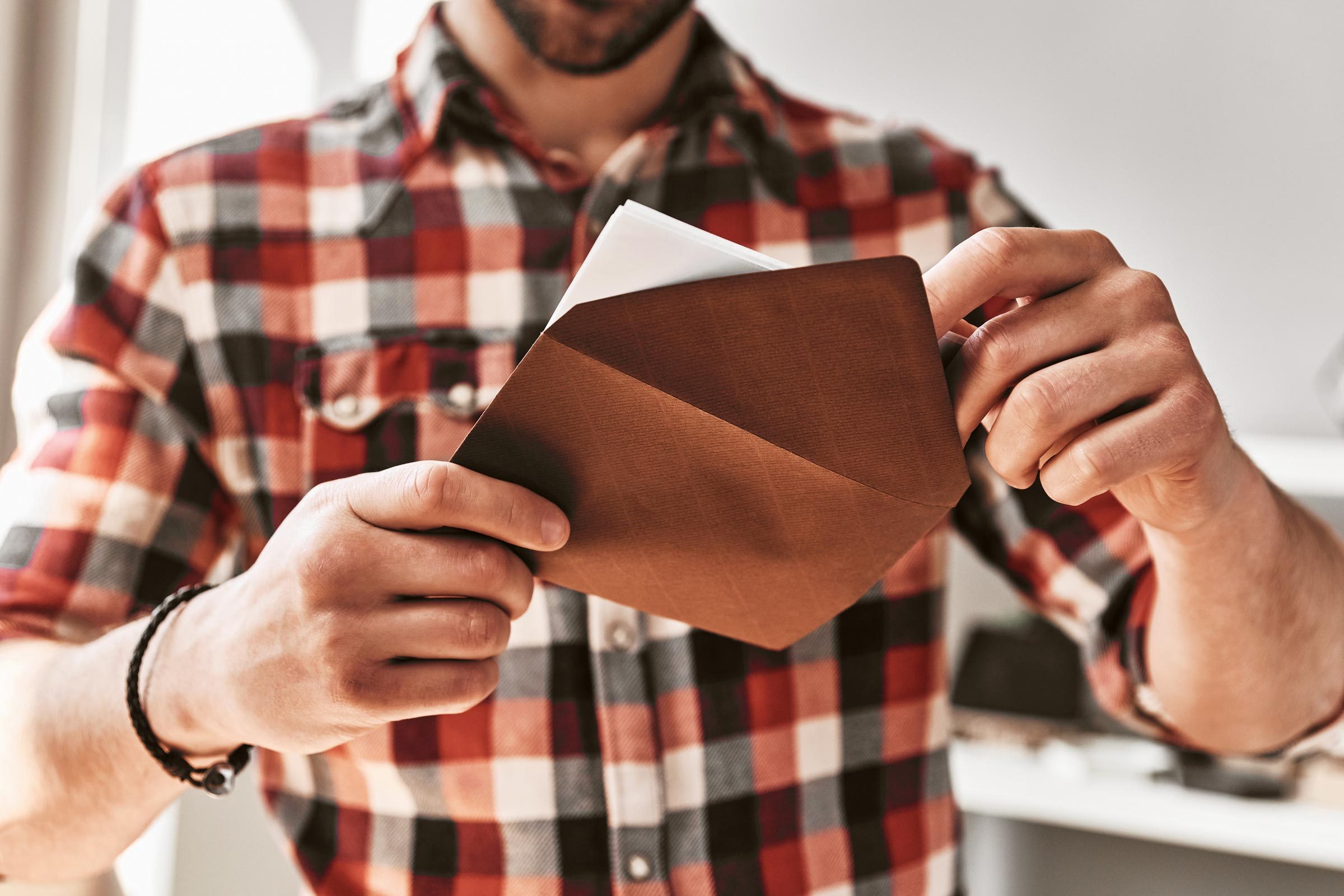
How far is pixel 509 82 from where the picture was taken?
31.7 inches

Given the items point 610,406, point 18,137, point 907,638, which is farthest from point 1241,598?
point 18,137

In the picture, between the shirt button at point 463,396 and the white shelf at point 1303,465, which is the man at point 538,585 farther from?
the white shelf at point 1303,465

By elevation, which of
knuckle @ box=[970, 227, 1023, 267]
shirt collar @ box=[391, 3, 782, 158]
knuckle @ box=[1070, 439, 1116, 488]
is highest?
shirt collar @ box=[391, 3, 782, 158]

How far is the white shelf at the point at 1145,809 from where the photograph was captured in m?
1.11

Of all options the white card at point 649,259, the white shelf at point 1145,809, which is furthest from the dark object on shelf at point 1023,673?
the white card at point 649,259

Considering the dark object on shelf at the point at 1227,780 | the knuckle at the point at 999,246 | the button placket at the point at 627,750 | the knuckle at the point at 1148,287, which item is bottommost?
the dark object on shelf at the point at 1227,780

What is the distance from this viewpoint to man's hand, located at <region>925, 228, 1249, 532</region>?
411 mm

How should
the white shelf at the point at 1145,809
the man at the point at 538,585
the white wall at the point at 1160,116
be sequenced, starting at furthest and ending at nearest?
the white wall at the point at 1160,116, the white shelf at the point at 1145,809, the man at the point at 538,585

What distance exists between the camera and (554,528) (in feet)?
1.40

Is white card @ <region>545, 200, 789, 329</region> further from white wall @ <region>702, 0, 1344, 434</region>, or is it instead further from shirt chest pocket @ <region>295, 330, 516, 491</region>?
white wall @ <region>702, 0, 1344, 434</region>

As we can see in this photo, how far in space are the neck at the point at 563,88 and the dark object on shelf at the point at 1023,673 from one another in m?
0.97

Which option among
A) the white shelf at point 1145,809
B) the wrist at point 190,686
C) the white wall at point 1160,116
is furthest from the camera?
the white wall at point 1160,116

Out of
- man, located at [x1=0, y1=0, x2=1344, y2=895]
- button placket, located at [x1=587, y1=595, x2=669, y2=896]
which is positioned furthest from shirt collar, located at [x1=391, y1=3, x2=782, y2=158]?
button placket, located at [x1=587, y1=595, x2=669, y2=896]

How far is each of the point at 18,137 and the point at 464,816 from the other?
92cm
